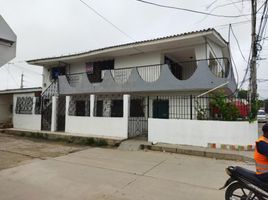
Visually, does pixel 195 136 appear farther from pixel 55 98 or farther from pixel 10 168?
pixel 55 98

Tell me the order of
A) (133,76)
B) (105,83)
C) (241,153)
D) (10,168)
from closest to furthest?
(10,168)
(241,153)
(133,76)
(105,83)

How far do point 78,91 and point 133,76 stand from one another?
4.15m

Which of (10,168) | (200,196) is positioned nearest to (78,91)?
(10,168)

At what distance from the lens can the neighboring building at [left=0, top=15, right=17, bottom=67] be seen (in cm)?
317

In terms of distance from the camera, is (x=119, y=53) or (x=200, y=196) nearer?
(x=200, y=196)

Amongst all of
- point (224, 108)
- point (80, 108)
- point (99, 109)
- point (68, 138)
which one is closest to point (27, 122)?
point (80, 108)

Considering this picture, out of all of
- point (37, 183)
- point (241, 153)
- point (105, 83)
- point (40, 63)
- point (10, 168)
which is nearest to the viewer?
point (37, 183)

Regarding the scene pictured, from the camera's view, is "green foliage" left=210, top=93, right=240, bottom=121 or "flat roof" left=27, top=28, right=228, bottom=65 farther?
"flat roof" left=27, top=28, right=228, bottom=65

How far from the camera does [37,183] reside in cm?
493

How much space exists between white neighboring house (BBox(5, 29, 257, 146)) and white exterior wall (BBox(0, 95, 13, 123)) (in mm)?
5481

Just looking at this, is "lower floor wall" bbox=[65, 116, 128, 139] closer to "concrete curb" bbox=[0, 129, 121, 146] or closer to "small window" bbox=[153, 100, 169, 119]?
"concrete curb" bbox=[0, 129, 121, 146]

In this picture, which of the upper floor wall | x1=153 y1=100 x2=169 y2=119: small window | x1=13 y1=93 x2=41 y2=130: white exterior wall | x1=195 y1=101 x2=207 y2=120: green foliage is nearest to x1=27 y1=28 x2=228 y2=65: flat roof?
the upper floor wall

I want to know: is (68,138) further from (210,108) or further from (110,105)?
(210,108)

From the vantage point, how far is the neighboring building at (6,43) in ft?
10.4
